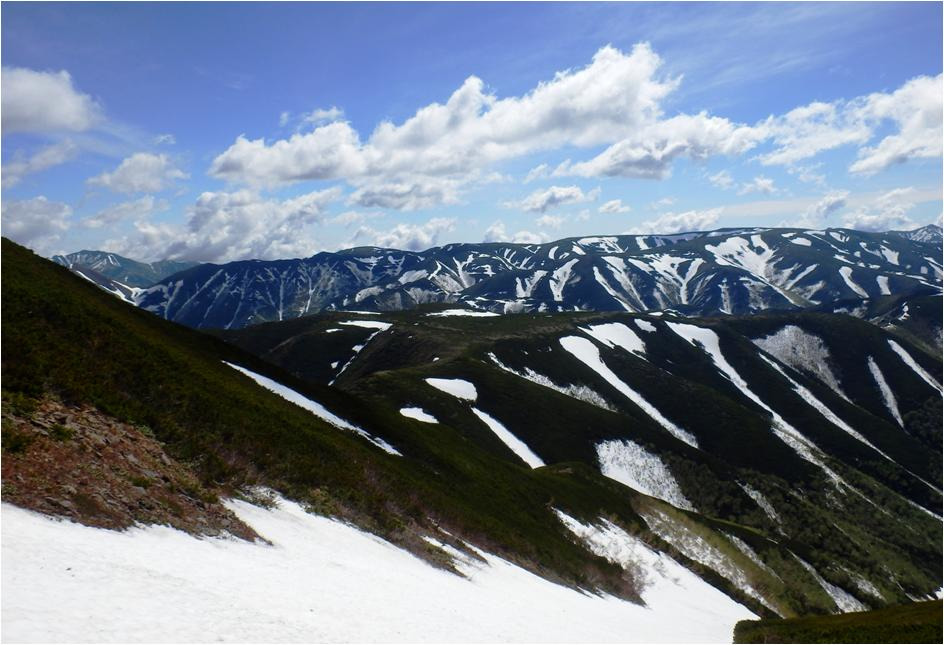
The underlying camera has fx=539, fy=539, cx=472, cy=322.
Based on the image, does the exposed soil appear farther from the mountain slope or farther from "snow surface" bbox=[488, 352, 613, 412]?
"snow surface" bbox=[488, 352, 613, 412]

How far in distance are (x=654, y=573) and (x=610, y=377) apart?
344ft

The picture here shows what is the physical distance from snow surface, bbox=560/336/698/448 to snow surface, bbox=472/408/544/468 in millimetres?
43778

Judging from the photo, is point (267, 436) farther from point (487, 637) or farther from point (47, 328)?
point (487, 637)

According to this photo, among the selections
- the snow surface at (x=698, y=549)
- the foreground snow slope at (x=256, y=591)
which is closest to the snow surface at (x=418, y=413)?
the snow surface at (x=698, y=549)

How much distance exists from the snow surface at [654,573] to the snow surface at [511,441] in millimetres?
35789

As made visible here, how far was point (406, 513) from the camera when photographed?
94.6 ft

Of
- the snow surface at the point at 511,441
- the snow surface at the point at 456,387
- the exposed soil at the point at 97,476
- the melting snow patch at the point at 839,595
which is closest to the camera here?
the exposed soil at the point at 97,476

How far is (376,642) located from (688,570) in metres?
48.4

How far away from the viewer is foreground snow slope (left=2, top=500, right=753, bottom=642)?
1038 centimetres

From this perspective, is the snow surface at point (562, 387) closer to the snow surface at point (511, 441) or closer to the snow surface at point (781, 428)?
the snow surface at point (511, 441)

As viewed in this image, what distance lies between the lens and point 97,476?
1544 centimetres

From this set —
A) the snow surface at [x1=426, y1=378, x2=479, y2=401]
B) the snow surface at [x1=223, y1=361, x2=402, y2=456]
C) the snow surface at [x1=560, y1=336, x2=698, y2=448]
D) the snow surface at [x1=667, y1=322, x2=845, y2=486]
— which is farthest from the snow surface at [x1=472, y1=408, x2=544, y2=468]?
the snow surface at [x1=667, y1=322, x2=845, y2=486]

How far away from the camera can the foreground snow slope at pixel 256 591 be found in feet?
34.0

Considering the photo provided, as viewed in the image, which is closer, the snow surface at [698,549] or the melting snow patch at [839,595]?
the snow surface at [698,549]
